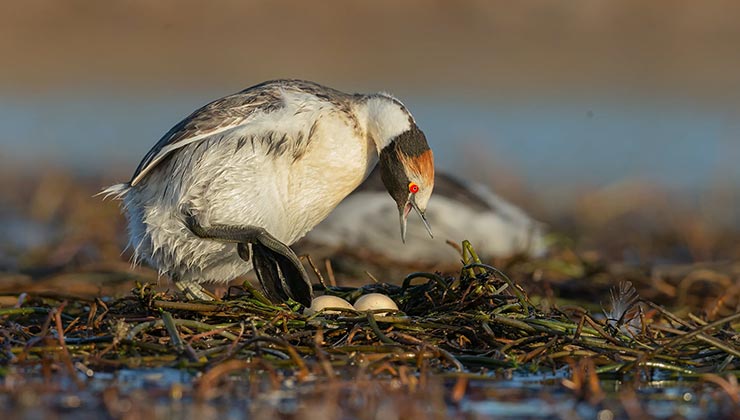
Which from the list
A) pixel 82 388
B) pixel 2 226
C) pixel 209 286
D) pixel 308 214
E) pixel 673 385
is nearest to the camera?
pixel 82 388

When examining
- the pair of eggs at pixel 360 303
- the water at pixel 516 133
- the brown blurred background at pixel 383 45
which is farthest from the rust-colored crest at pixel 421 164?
the brown blurred background at pixel 383 45

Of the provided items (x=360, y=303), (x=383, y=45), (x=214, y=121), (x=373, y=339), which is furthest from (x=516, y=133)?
(x=373, y=339)

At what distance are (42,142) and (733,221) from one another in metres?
9.32

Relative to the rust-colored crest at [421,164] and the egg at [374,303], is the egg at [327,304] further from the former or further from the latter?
the rust-colored crest at [421,164]

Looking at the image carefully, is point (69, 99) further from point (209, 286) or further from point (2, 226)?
point (209, 286)

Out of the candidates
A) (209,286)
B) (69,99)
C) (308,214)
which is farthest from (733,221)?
(69,99)

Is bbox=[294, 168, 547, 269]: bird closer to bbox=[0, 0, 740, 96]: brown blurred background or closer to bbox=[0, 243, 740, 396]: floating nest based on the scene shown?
bbox=[0, 243, 740, 396]: floating nest

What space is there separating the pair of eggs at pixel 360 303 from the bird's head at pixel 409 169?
74cm

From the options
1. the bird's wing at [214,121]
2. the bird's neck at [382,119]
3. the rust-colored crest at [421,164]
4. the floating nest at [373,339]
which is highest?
the bird's neck at [382,119]

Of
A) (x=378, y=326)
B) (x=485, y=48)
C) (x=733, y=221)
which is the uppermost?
(x=485, y=48)

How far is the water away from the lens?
15.3 metres

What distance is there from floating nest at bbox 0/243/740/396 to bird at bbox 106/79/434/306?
0.41m

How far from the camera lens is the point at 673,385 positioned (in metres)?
5.11

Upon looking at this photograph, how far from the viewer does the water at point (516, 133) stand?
50.3 feet
